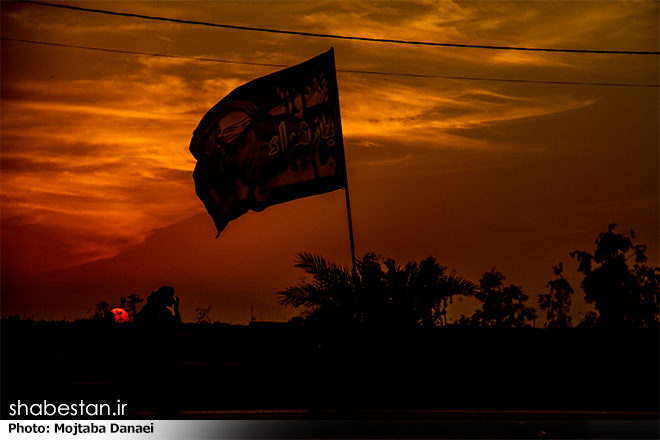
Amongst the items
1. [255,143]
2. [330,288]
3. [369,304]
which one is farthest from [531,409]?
[255,143]

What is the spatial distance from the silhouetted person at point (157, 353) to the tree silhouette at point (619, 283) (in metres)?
17.8

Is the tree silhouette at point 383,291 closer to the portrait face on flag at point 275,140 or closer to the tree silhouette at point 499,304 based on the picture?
the portrait face on flag at point 275,140

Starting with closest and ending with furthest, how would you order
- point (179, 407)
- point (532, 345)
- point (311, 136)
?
1. point (179, 407)
2. point (311, 136)
3. point (532, 345)

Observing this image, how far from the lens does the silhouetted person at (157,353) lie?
37.9ft

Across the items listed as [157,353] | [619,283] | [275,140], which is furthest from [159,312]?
[619,283]

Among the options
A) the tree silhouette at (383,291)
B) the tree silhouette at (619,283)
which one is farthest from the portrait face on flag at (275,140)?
the tree silhouette at (619,283)

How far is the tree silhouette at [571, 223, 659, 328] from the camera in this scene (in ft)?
85.9

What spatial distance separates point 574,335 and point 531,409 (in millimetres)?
4826

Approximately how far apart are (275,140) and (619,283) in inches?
659

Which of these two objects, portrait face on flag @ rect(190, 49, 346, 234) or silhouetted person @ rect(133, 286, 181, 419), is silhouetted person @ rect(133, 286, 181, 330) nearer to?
silhouetted person @ rect(133, 286, 181, 419)

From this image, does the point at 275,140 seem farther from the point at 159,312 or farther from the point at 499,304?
the point at 499,304

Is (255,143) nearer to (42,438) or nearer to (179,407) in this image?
(179,407)

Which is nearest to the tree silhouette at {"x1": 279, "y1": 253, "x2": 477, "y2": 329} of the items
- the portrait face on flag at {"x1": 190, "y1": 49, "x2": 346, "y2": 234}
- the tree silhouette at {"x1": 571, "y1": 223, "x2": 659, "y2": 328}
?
the portrait face on flag at {"x1": 190, "y1": 49, "x2": 346, "y2": 234}

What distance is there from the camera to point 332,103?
→ 14562mm
